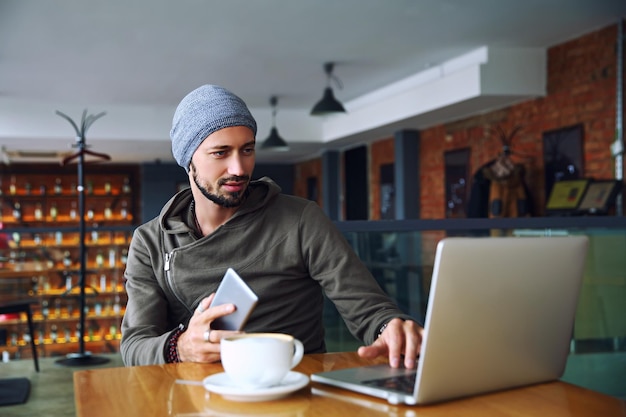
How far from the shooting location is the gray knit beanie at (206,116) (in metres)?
1.63

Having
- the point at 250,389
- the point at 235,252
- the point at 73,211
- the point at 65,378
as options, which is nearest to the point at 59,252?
the point at 65,378

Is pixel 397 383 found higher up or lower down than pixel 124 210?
lower down

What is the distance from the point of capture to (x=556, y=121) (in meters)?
7.27

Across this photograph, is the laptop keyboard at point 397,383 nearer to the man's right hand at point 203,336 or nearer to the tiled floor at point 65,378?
the man's right hand at point 203,336

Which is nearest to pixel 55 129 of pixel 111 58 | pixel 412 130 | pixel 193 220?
pixel 111 58

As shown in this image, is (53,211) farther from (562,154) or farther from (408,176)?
(562,154)

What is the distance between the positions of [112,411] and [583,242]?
722mm

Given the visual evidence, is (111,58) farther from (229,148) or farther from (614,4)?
(229,148)

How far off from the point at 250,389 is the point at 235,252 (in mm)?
630

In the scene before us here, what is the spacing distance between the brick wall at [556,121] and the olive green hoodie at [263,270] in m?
5.31

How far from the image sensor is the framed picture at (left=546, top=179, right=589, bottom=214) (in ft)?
20.7

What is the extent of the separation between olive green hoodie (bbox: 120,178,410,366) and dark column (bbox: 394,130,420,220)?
27.7 feet

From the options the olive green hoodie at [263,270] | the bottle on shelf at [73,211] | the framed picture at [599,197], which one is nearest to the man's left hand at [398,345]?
the olive green hoodie at [263,270]

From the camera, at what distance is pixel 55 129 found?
35.1ft
